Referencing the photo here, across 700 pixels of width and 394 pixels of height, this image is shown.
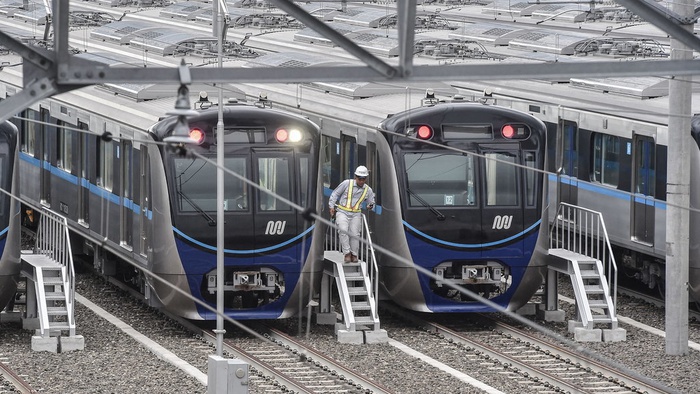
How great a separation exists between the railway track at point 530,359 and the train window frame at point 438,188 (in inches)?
56.1

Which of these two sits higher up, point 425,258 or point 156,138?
point 156,138

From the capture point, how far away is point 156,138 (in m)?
16.5

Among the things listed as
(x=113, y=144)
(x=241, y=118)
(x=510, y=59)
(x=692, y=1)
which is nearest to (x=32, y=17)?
(x=510, y=59)

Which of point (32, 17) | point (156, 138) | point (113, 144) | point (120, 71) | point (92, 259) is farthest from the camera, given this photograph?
point (32, 17)

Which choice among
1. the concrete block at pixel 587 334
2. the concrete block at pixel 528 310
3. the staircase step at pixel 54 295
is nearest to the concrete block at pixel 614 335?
the concrete block at pixel 587 334

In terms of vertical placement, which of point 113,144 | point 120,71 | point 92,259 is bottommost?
point 92,259

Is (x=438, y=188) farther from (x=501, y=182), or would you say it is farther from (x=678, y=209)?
(x=678, y=209)

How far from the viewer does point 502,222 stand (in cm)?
1722

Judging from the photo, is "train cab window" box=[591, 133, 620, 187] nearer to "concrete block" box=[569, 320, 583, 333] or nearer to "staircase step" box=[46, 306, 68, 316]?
"concrete block" box=[569, 320, 583, 333]

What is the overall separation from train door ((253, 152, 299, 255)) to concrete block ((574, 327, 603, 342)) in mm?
3207

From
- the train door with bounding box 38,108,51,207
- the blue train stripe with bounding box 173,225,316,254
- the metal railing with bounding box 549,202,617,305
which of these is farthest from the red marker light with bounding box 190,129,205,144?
the train door with bounding box 38,108,51,207

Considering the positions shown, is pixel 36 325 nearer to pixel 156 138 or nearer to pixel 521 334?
pixel 156 138

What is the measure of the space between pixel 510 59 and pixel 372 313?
7.62m

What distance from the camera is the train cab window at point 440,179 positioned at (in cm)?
1705
